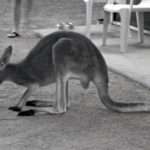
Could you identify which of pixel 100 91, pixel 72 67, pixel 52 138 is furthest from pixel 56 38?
pixel 52 138

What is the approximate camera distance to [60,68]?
4004mm

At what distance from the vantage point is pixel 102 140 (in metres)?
3.69

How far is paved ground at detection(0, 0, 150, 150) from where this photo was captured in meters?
3.61

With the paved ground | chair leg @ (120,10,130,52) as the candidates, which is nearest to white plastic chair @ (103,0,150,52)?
chair leg @ (120,10,130,52)

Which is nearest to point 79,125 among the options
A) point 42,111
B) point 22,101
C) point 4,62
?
point 42,111

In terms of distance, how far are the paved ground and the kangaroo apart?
0.43 feet

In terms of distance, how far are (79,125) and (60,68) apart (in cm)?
48

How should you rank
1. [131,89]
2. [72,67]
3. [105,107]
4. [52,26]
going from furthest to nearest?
[52,26] → [131,89] → [105,107] → [72,67]

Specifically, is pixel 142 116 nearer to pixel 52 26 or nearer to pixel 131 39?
pixel 131 39

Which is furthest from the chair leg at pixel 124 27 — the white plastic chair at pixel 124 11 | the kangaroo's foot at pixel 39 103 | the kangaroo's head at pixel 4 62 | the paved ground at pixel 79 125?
the kangaroo's head at pixel 4 62

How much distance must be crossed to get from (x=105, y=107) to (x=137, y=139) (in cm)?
77

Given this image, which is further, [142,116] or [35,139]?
[142,116]

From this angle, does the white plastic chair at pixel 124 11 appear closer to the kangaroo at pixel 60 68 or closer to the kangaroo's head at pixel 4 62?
the kangaroo at pixel 60 68

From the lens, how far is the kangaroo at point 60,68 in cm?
402
